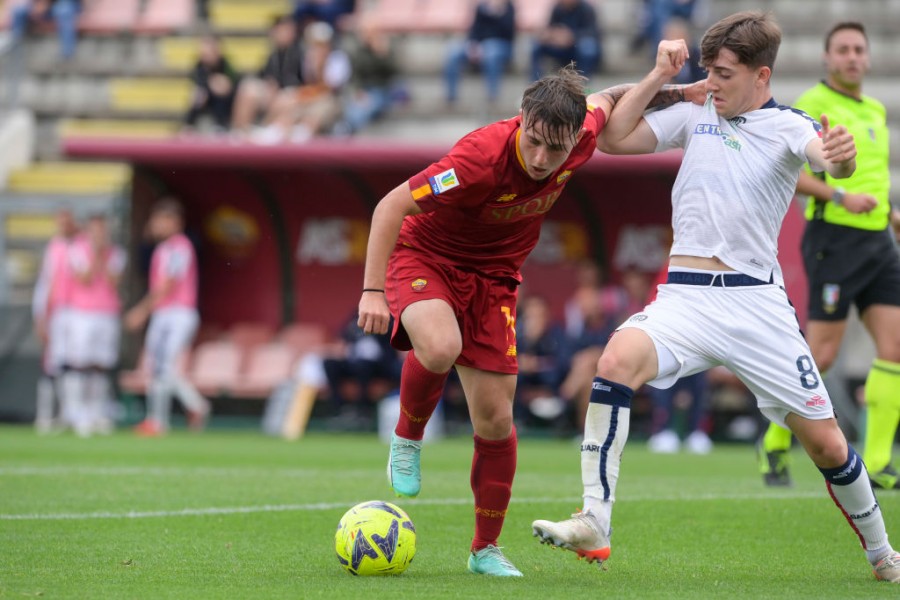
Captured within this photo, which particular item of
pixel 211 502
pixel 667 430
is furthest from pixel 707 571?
pixel 667 430

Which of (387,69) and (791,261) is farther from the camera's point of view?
(387,69)

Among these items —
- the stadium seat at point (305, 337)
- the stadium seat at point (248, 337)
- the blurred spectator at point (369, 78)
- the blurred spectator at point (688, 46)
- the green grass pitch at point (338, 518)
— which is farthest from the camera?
the blurred spectator at point (369, 78)

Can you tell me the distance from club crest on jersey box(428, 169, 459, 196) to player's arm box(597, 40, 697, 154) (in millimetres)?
683

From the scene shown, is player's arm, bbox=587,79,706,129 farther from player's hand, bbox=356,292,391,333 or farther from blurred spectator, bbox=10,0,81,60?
blurred spectator, bbox=10,0,81,60

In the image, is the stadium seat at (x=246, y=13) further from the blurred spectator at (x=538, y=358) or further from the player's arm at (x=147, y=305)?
the blurred spectator at (x=538, y=358)

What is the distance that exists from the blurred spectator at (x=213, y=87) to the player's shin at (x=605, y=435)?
14.8m

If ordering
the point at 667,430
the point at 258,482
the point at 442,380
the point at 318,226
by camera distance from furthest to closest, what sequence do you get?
the point at 318,226 < the point at 667,430 < the point at 258,482 < the point at 442,380

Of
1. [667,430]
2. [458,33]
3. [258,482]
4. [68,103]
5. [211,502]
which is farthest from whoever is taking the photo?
[68,103]

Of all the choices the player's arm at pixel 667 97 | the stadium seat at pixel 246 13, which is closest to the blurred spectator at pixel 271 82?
the stadium seat at pixel 246 13

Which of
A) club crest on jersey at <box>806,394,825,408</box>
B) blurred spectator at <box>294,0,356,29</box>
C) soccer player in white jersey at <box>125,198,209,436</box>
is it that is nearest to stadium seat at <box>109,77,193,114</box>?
blurred spectator at <box>294,0,356,29</box>

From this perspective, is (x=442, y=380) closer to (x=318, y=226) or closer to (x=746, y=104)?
(x=746, y=104)

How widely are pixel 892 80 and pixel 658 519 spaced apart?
12.6m

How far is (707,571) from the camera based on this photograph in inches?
234

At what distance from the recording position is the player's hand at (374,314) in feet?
18.1
